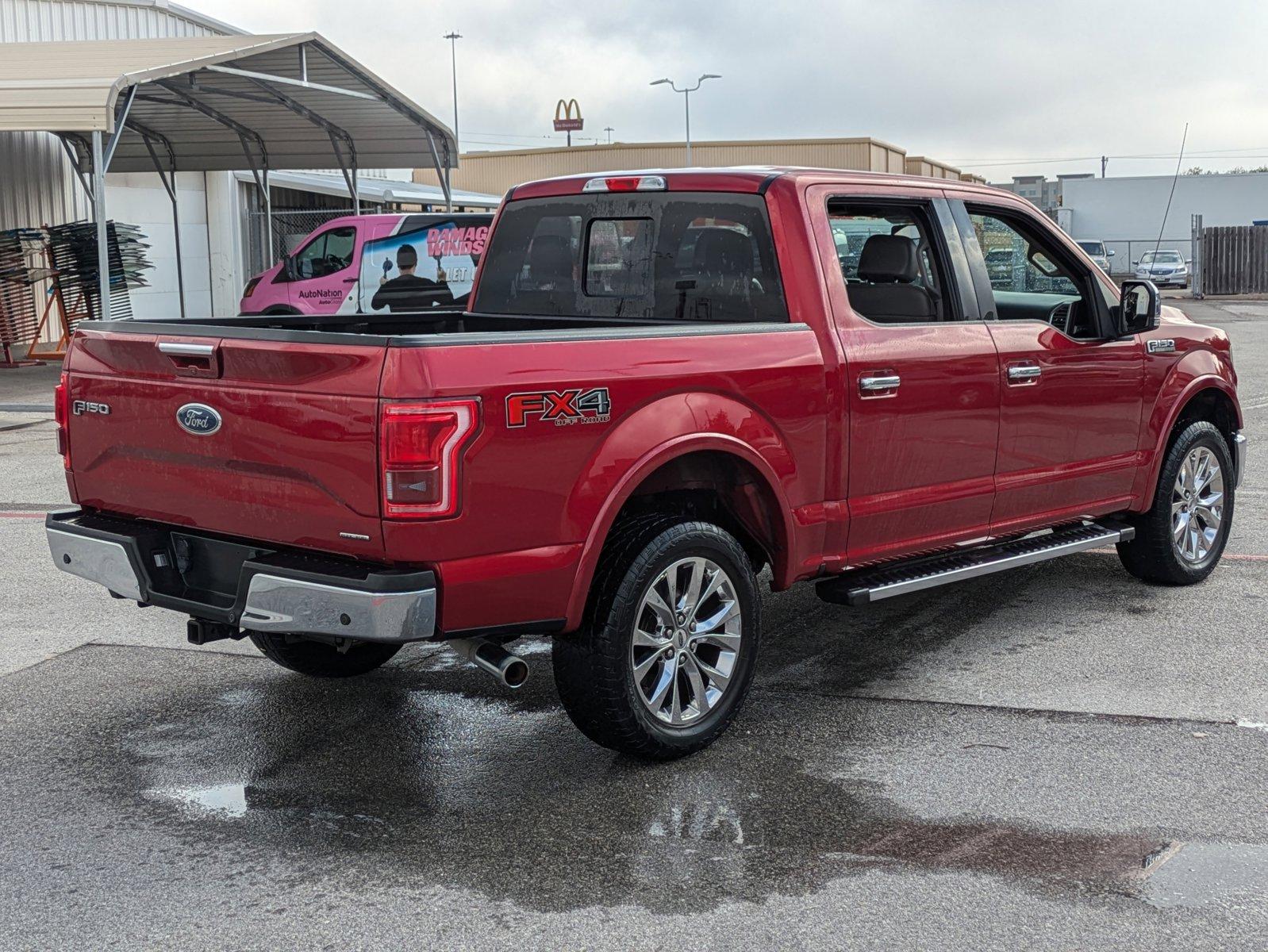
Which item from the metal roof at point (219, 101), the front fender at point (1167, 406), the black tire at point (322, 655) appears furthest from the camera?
the metal roof at point (219, 101)

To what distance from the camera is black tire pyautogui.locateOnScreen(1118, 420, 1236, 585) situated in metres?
6.87

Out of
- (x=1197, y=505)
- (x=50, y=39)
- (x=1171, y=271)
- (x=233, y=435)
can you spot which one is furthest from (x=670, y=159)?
(x=233, y=435)

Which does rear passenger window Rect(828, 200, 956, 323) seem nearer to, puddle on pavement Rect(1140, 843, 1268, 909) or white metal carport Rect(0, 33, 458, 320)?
puddle on pavement Rect(1140, 843, 1268, 909)

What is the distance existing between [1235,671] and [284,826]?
3704mm

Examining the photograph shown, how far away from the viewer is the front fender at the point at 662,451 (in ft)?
14.2

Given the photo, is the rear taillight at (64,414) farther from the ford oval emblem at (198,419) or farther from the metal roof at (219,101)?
the metal roof at (219,101)

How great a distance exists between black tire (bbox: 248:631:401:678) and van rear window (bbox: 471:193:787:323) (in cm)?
151

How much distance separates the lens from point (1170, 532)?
22.7ft

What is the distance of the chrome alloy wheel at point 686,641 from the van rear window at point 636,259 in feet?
3.46

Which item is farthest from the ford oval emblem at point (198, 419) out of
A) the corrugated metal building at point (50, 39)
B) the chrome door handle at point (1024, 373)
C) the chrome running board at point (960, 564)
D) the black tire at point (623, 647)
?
the corrugated metal building at point (50, 39)

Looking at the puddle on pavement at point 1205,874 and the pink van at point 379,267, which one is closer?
the puddle on pavement at point 1205,874

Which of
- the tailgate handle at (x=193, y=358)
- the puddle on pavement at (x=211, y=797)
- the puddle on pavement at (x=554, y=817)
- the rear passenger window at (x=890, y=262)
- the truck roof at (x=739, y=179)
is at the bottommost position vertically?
the puddle on pavement at (x=554, y=817)

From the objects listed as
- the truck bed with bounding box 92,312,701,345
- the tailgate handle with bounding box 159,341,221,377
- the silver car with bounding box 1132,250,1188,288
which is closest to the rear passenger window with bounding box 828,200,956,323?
the truck bed with bounding box 92,312,701,345

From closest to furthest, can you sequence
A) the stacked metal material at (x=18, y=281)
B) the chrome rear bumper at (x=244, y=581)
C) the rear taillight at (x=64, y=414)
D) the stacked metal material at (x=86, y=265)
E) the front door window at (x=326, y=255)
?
the chrome rear bumper at (x=244, y=581) → the rear taillight at (x=64, y=414) → the front door window at (x=326, y=255) → the stacked metal material at (x=18, y=281) → the stacked metal material at (x=86, y=265)
